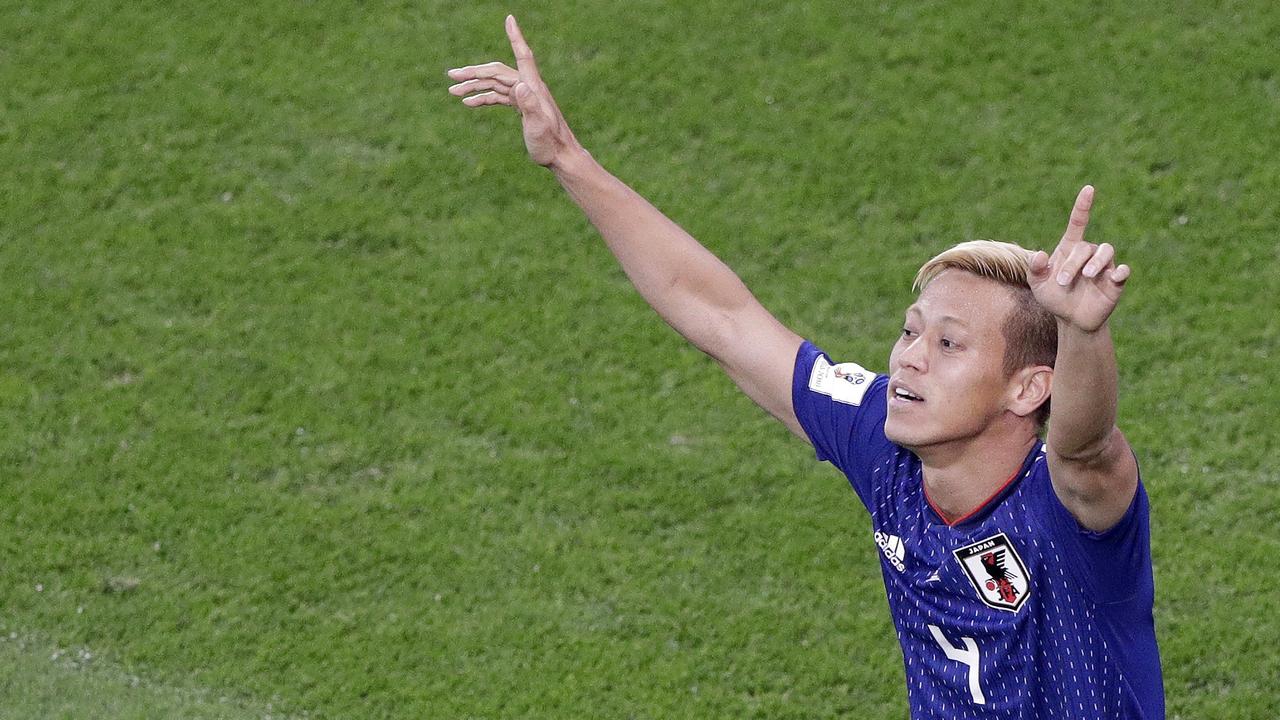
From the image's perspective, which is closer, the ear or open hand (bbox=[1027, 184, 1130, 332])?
open hand (bbox=[1027, 184, 1130, 332])

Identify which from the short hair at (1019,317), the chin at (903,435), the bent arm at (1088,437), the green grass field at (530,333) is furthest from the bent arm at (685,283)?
the green grass field at (530,333)

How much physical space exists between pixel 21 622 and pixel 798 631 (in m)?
2.84

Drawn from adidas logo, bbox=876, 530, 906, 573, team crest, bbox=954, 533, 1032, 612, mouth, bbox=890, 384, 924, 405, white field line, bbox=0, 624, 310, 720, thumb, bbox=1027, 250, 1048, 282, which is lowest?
white field line, bbox=0, 624, 310, 720

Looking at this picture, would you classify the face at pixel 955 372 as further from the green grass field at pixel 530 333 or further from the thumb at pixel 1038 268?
the green grass field at pixel 530 333

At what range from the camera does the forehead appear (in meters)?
3.15

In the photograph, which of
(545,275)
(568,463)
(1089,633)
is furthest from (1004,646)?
(545,275)

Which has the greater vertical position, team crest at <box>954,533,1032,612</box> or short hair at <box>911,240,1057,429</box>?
short hair at <box>911,240,1057,429</box>

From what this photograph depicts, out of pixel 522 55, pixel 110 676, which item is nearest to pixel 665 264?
pixel 522 55

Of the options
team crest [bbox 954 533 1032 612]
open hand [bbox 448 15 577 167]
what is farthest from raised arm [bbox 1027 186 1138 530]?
open hand [bbox 448 15 577 167]

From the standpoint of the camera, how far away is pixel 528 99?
355cm

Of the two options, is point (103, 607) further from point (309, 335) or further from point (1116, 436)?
point (1116, 436)

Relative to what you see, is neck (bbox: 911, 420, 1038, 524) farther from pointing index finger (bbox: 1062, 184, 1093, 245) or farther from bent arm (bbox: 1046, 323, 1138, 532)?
pointing index finger (bbox: 1062, 184, 1093, 245)

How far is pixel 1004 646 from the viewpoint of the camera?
3.17m

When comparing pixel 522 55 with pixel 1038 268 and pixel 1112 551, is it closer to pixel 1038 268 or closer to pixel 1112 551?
→ pixel 1038 268
